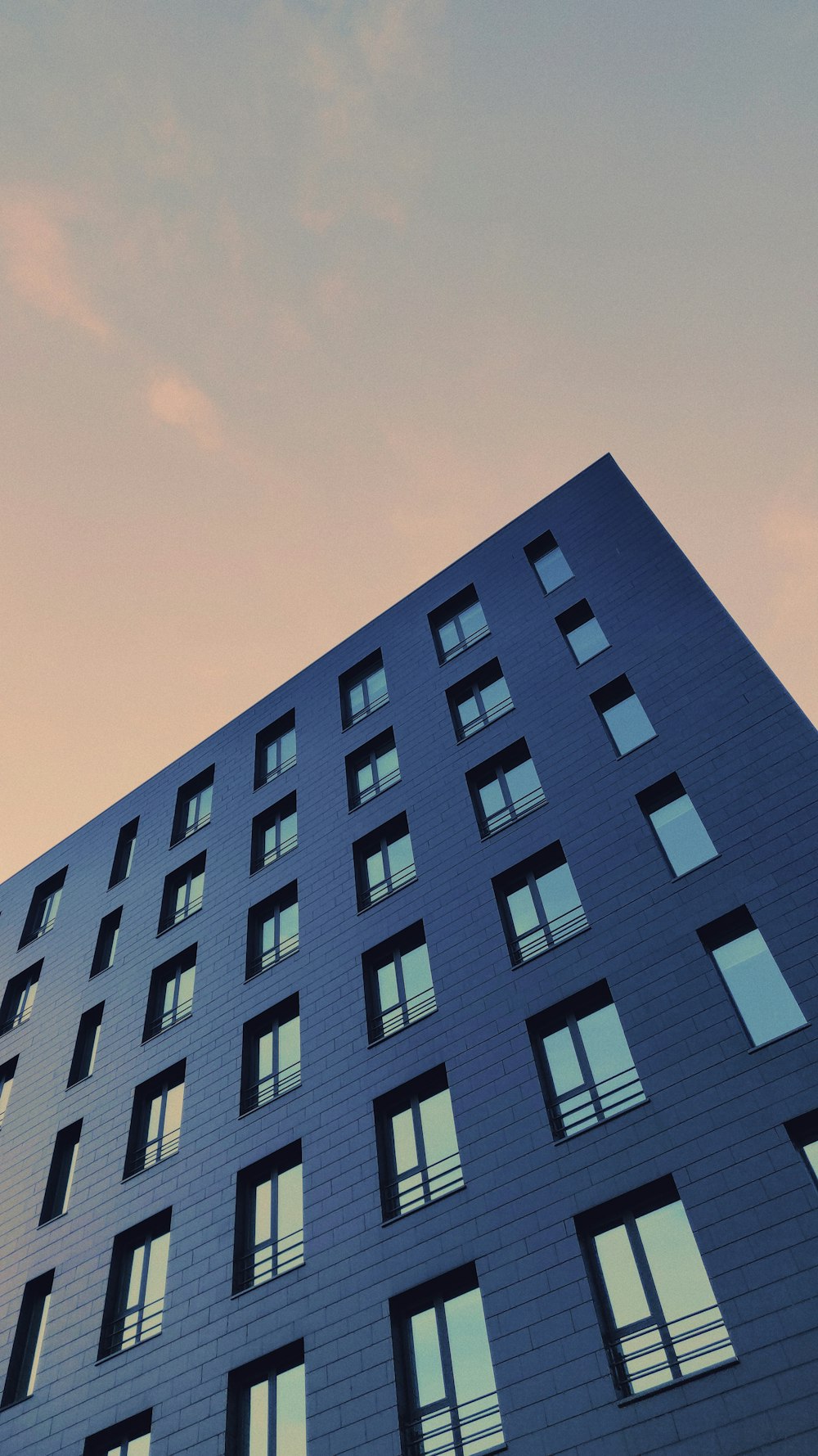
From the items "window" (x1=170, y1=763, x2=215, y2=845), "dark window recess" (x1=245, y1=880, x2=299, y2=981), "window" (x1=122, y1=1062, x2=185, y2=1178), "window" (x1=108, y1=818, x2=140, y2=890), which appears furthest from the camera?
"window" (x1=108, y1=818, x2=140, y2=890)

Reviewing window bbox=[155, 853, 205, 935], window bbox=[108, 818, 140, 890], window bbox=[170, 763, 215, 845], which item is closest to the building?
window bbox=[155, 853, 205, 935]

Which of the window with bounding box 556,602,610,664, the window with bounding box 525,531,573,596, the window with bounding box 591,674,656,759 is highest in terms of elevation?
the window with bounding box 525,531,573,596

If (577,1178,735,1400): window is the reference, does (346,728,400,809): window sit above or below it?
above

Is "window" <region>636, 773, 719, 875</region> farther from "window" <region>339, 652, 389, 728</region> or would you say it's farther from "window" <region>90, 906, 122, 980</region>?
"window" <region>90, 906, 122, 980</region>

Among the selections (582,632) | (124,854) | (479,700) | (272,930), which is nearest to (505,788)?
(479,700)

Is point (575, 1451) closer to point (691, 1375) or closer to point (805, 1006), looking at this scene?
point (691, 1375)

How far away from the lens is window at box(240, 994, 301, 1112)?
72.4 feet

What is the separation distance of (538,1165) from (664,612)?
11919 millimetres

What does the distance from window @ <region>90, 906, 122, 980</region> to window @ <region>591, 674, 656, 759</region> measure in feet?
50.9

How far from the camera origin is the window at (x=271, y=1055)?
22.1 m

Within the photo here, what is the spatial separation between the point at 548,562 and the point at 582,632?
11.6 feet

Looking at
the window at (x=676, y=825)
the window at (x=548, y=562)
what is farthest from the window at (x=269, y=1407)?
the window at (x=548, y=562)

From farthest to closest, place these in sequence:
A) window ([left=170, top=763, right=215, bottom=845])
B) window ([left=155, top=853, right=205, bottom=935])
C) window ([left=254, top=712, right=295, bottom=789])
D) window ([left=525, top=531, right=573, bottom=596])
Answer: window ([left=170, top=763, right=215, bottom=845]), window ([left=254, top=712, right=295, bottom=789]), window ([left=155, top=853, right=205, bottom=935]), window ([left=525, top=531, right=573, bottom=596])

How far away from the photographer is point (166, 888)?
2950cm
